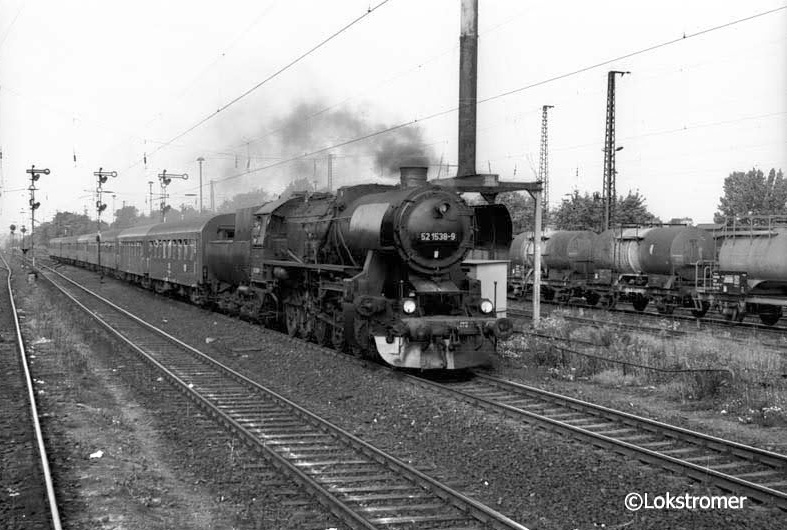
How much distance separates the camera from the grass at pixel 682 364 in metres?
10.5

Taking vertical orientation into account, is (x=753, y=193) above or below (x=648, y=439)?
above

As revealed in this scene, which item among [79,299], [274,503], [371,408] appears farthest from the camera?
[79,299]

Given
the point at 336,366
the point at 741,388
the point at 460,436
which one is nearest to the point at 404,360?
the point at 336,366

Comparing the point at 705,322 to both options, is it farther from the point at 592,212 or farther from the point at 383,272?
the point at 592,212

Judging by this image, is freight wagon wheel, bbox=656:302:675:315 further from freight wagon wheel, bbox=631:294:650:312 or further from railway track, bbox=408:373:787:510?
railway track, bbox=408:373:787:510

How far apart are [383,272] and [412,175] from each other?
1.96 m

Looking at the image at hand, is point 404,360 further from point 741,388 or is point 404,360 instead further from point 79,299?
point 79,299

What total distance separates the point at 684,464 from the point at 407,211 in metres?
6.53

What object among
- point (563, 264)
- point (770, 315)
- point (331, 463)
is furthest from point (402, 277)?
point (563, 264)

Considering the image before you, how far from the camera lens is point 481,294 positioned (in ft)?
45.0

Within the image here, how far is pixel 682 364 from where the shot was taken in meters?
13.1

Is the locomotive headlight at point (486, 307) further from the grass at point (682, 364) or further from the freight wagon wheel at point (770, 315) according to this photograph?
the freight wagon wheel at point (770, 315)

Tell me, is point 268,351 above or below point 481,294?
below

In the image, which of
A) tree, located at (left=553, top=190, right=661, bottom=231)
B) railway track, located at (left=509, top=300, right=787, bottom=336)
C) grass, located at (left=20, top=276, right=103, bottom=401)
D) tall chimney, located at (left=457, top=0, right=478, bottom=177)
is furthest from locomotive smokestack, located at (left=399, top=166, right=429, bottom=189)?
tree, located at (left=553, top=190, right=661, bottom=231)
